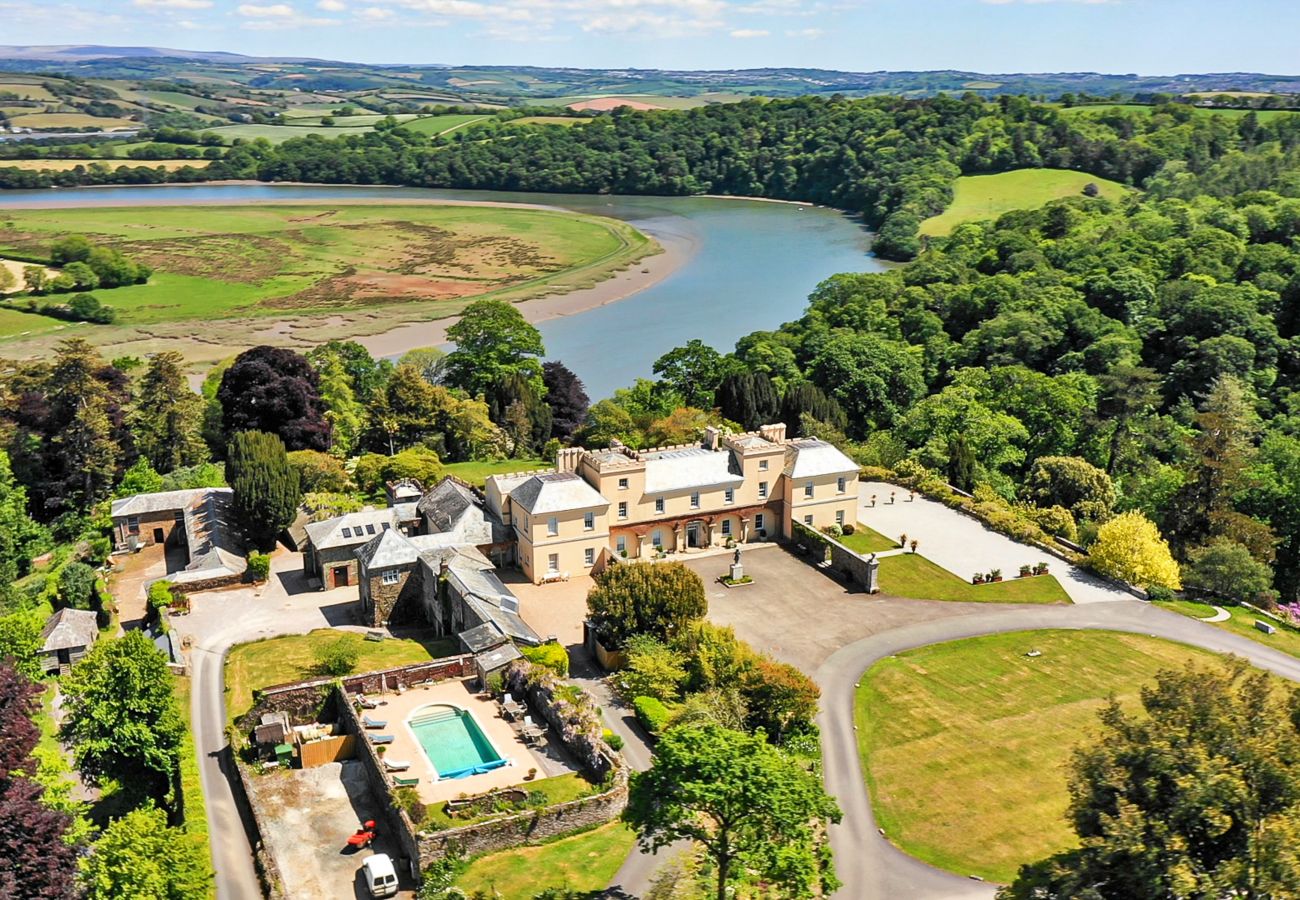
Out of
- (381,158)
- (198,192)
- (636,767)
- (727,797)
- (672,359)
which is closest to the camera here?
(727,797)

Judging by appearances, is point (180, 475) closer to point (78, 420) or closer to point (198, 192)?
point (78, 420)

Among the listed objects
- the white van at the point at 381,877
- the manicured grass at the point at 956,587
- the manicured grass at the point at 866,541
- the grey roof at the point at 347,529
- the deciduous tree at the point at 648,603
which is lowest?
the manicured grass at the point at 956,587

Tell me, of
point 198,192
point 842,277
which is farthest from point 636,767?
point 198,192

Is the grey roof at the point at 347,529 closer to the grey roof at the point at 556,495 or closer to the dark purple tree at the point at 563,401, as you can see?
the grey roof at the point at 556,495

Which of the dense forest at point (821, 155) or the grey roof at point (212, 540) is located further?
the dense forest at point (821, 155)

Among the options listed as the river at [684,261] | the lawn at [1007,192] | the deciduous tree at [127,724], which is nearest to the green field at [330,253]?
the river at [684,261]

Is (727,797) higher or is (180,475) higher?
(727,797)

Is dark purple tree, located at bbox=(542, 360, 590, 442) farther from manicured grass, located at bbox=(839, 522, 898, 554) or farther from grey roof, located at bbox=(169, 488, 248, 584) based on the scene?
manicured grass, located at bbox=(839, 522, 898, 554)
